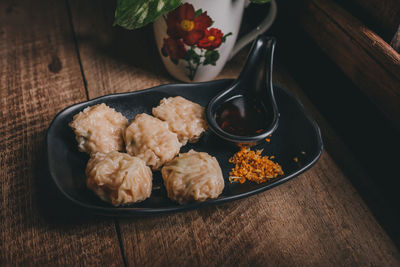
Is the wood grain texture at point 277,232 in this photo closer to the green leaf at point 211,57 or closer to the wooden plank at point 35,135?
the wooden plank at point 35,135

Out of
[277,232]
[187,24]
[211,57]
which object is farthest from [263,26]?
[277,232]

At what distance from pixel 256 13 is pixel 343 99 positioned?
0.74 metres

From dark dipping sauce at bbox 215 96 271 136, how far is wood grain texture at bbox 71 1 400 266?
0.80 feet

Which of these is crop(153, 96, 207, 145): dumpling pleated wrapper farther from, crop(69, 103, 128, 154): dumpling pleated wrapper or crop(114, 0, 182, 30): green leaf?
crop(114, 0, 182, 30): green leaf

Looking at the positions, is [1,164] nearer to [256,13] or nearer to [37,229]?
[37,229]

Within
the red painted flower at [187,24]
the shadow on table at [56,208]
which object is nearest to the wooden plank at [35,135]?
the shadow on table at [56,208]

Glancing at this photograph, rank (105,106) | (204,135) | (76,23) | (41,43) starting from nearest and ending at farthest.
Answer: (105,106) → (204,135) → (41,43) → (76,23)

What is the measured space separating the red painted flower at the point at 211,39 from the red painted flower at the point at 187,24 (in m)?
0.02

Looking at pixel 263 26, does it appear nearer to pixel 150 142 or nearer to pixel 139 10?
pixel 139 10

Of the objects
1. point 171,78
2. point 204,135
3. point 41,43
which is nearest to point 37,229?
point 204,135

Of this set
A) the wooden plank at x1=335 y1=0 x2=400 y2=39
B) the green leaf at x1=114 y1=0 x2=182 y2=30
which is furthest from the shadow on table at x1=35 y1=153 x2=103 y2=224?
the wooden plank at x1=335 y1=0 x2=400 y2=39

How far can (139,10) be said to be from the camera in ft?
3.76

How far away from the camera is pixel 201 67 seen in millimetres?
1450

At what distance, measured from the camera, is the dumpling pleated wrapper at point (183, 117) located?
3.94 ft
